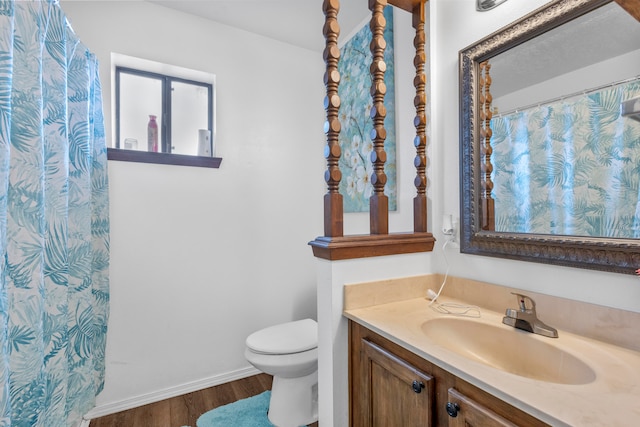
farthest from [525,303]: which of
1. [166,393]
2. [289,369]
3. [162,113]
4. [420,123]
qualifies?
[162,113]

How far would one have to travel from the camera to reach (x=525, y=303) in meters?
0.96

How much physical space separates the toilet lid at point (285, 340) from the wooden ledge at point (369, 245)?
2.14 ft

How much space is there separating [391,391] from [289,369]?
738 millimetres

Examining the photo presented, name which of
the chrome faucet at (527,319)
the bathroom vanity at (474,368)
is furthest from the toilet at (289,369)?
the chrome faucet at (527,319)

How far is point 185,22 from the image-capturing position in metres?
1.92

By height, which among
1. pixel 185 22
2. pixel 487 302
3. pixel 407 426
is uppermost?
pixel 185 22

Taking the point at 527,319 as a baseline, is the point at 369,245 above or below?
above

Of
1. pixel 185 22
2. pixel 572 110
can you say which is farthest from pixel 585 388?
pixel 185 22

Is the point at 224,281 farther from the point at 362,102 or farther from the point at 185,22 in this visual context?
the point at 185,22

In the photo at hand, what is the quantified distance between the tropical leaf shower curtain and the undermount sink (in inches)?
46.3

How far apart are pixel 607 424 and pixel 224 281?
1.91 meters

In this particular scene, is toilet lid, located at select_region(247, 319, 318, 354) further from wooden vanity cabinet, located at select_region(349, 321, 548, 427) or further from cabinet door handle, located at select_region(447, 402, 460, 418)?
cabinet door handle, located at select_region(447, 402, 460, 418)

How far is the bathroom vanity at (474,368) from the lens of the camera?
1.90 feet

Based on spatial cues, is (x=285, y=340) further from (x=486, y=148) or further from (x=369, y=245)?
(x=486, y=148)
